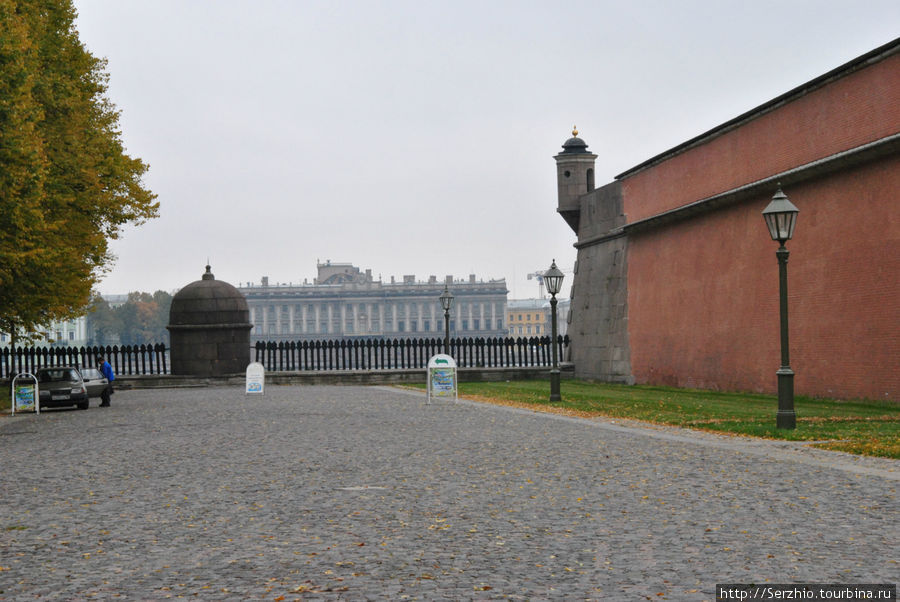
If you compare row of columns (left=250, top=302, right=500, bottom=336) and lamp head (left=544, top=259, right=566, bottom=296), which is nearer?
lamp head (left=544, top=259, right=566, bottom=296)

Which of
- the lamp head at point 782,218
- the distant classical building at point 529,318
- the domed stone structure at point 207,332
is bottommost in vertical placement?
the domed stone structure at point 207,332

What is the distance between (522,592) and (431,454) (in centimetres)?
737

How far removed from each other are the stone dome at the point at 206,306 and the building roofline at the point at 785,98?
1793 centimetres

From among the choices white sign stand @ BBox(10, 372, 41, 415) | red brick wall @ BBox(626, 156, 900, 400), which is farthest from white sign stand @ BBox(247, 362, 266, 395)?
red brick wall @ BBox(626, 156, 900, 400)

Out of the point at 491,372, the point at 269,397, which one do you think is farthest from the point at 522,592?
the point at 491,372

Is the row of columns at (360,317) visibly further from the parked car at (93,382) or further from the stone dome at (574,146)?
the parked car at (93,382)

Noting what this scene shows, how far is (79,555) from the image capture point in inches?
279

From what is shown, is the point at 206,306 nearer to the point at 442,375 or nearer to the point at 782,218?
the point at 442,375

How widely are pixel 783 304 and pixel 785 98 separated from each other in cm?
1062

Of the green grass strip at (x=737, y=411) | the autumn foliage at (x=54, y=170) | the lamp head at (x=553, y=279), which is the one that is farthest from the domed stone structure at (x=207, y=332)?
the lamp head at (x=553, y=279)

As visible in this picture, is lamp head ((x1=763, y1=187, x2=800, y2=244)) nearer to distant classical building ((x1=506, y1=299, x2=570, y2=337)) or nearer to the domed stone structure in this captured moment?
the domed stone structure

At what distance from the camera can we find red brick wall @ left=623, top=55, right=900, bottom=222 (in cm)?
2042

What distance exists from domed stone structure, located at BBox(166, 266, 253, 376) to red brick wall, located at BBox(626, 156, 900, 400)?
17109 millimetres

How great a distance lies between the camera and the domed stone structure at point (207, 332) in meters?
42.1
